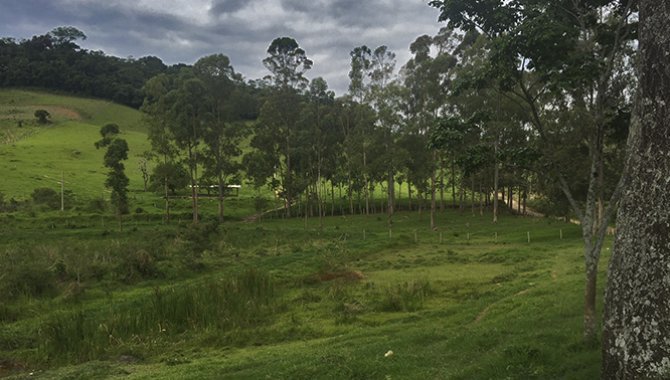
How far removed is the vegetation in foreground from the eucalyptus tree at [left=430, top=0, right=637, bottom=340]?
2.78 m

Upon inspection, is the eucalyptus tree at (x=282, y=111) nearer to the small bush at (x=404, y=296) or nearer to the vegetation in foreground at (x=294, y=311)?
the vegetation in foreground at (x=294, y=311)

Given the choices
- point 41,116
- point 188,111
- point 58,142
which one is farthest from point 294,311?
point 41,116

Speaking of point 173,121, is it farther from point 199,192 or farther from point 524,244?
point 524,244

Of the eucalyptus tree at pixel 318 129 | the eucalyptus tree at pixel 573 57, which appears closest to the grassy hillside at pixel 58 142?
the eucalyptus tree at pixel 318 129

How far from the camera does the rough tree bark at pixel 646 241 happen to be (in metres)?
6.40

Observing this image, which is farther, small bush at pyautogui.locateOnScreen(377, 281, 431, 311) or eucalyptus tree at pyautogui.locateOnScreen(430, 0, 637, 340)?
small bush at pyautogui.locateOnScreen(377, 281, 431, 311)

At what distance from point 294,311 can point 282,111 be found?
46126 millimetres

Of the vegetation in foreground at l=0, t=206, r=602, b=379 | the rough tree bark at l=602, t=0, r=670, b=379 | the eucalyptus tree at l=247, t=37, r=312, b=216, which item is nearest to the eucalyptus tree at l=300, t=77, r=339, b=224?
the eucalyptus tree at l=247, t=37, r=312, b=216

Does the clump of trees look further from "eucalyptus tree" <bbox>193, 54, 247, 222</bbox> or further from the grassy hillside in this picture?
"eucalyptus tree" <bbox>193, 54, 247, 222</bbox>

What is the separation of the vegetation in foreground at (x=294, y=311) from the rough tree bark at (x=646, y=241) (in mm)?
1563

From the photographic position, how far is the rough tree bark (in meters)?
6.40

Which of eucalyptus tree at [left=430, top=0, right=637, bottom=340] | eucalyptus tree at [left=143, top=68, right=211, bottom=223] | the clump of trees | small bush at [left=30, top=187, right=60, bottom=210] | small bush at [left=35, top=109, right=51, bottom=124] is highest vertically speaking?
the clump of trees

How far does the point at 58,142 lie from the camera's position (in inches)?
3858

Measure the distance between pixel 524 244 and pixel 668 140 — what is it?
2977 cm
